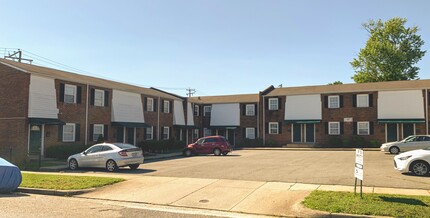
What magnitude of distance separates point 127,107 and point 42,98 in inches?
333

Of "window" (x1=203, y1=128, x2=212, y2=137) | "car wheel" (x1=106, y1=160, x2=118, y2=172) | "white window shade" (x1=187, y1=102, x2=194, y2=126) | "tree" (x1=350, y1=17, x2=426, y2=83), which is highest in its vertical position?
"tree" (x1=350, y1=17, x2=426, y2=83)

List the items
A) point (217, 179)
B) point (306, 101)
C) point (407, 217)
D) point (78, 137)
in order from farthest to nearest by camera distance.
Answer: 1. point (306, 101)
2. point (78, 137)
3. point (217, 179)
4. point (407, 217)

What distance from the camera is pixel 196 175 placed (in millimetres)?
15250

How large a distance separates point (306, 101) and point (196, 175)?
26346 millimetres

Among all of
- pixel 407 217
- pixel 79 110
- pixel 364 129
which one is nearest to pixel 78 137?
pixel 79 110

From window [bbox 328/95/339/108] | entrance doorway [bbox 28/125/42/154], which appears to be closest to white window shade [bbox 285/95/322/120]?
window [bbox 328/95/339/108]

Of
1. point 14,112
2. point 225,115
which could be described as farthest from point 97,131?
point 225,115

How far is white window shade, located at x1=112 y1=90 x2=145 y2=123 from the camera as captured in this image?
3018 cm

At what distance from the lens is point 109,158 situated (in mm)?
17719

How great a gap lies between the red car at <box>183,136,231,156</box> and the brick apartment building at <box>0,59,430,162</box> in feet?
18.8

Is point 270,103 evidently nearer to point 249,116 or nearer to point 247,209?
point 249,116

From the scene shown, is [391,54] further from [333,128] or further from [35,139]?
[35,139]

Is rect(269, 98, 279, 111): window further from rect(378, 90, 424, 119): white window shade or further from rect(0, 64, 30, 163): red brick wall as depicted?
rect(0, 64, 30, 163): red brick wall

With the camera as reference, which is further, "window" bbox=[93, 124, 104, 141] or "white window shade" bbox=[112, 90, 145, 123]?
"white window shade" bbox=[112, 90, 145, 123]
